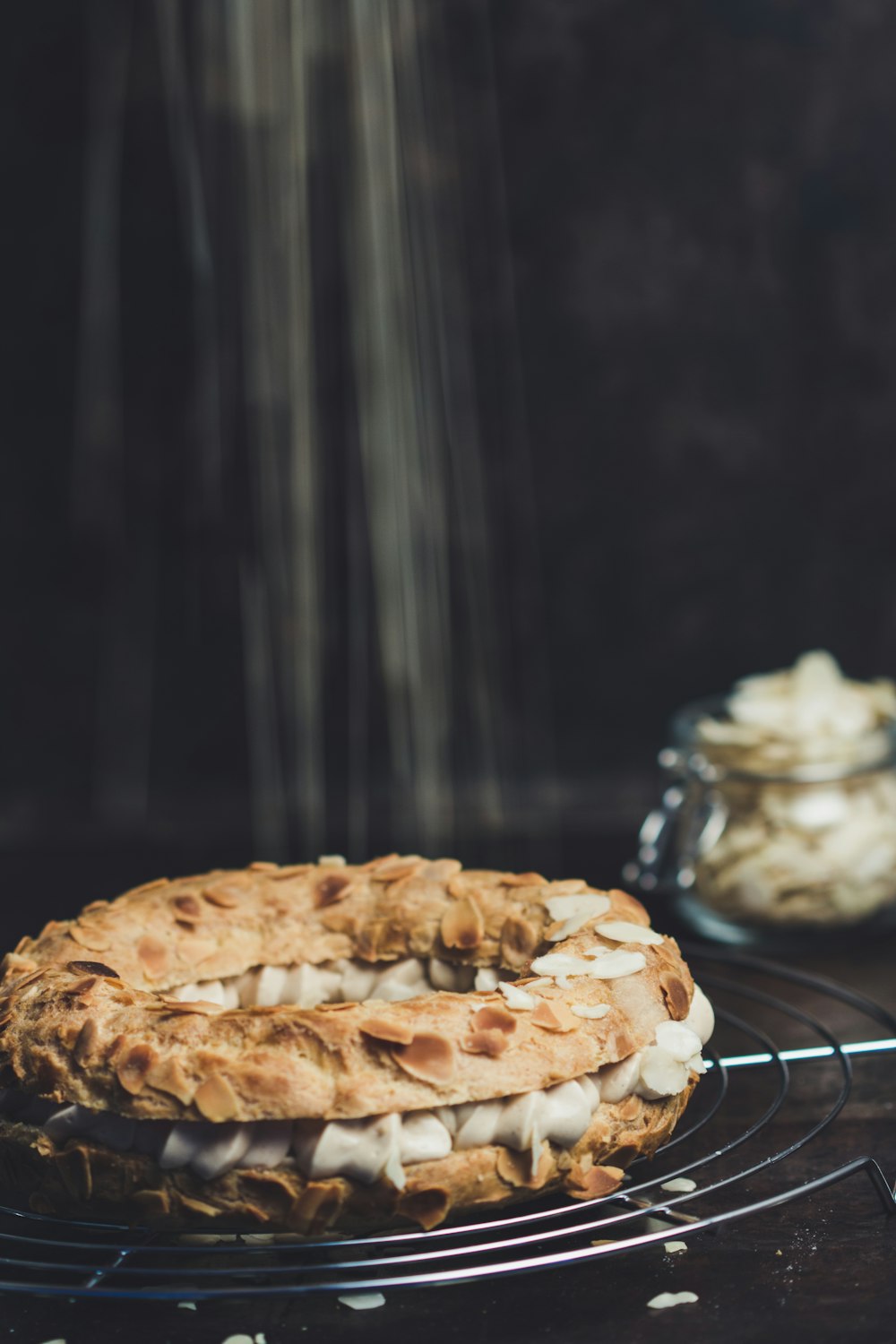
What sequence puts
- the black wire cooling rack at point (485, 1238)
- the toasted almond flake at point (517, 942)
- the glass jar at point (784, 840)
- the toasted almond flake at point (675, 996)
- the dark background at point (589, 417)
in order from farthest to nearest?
the dark background at point (589, 417), the glass jar at point (784, 840), the toasted almond flake at point (517, 942), the toasted almond flake at point (675, 996), the black wire cooling rack at point (485, 1238)

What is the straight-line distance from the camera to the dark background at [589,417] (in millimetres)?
1743

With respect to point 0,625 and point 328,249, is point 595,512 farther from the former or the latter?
point 0,625

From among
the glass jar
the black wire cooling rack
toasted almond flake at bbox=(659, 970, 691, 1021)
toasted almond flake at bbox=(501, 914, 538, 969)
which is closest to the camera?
the black wire cooling rack

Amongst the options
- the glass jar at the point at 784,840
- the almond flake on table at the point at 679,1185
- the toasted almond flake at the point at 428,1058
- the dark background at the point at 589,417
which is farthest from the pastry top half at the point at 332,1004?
the dark background at the point at 589,417

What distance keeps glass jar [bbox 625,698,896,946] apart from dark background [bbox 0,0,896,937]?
0.27 meters

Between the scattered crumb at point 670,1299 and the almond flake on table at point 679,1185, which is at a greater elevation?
the almond flake on table at point 679,1185

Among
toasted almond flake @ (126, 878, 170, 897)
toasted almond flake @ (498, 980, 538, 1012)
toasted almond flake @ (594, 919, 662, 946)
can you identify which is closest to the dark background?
toasted almond flake @ (126, 878, 170, 897)

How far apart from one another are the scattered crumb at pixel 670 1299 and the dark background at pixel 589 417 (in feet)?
2.67

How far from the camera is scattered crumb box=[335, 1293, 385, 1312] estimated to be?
2.76ft

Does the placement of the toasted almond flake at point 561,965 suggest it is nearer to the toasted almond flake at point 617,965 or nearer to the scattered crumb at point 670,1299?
the toasted almond flake at point 617,965

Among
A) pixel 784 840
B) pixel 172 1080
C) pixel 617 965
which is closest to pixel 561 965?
pixel 617 965

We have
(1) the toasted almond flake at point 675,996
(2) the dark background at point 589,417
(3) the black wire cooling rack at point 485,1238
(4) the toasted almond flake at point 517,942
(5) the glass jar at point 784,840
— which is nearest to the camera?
(3) the black wire cooling rack at point 485,1238

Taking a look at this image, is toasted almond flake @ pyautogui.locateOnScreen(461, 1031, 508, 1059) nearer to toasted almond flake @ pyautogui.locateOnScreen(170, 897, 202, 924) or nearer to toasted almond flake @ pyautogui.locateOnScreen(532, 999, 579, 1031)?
toasted almond flake @ pyautogui.locateOnScreen(532, 999, 579, 1031)

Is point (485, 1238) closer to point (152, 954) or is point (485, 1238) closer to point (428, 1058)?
point (428, 1058)
